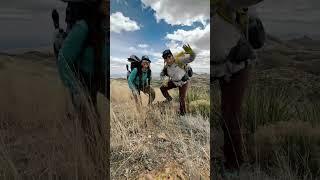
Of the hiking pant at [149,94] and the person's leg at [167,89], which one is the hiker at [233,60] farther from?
the hiking pant at [149,94]

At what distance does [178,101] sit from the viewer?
2.88 meters

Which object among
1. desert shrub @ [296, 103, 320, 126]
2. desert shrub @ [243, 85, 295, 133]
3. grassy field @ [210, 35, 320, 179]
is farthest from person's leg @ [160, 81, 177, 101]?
desert shrub @ [296, 103, 320, 126]

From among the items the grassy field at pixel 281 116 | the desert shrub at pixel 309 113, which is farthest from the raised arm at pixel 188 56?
the desert shrub at pixel 309 113

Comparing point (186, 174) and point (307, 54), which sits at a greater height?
point (307, 54)

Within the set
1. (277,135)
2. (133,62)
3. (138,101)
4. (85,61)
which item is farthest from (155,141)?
(277,135)

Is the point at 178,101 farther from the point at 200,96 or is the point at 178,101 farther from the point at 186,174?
the point at 186,174

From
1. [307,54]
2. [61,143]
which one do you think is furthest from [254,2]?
[61,143]

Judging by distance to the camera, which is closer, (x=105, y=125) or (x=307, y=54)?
(x=105, y=125)

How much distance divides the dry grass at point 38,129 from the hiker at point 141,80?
0.22 meters

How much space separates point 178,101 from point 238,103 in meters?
0.37

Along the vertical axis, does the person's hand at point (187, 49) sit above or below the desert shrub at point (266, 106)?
above

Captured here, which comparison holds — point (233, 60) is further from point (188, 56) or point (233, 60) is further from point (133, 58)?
point (133, 58)

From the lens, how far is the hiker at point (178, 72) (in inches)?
112

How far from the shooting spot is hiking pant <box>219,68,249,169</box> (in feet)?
9.53
